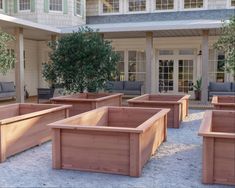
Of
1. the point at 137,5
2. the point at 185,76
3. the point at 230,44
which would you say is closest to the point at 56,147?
the point at 230,44

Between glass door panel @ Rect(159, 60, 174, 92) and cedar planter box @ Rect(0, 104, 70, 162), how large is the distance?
9.66 metres

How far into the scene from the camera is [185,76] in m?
16.1

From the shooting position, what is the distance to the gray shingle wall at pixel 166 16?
15.7m

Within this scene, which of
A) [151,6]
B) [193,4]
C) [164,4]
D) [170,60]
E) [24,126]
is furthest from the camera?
[151,6]

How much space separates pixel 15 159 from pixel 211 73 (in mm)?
12088

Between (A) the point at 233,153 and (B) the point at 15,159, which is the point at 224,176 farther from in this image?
(B) the point at 15,159

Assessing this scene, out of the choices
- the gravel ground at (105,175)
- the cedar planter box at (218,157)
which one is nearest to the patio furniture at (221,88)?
the gravel ground at (105,175)

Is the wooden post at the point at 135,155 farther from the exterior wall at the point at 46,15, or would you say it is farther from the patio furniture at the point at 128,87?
the exterior wall at the point at 46,15

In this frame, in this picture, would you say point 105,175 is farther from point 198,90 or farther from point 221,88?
point 198,90

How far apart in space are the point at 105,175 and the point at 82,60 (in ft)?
18.3

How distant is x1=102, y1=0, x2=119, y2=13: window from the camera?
1764 cm

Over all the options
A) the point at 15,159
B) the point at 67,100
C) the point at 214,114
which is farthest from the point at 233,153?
the point at 67,100

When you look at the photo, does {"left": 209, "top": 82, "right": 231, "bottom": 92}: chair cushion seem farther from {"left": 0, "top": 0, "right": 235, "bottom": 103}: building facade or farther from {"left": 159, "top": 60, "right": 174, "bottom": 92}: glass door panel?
{"left": 159, "top": 60, "right": 174, "bottom": 92}: glass door panel

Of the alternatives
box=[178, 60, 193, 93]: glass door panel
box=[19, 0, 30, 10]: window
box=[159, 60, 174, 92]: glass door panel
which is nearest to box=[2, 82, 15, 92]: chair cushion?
box=[19, 0, 30, 10]: window
